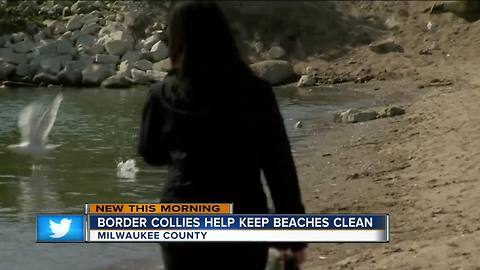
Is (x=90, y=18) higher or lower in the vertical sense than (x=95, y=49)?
higher

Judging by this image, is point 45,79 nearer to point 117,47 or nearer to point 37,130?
point 117,47

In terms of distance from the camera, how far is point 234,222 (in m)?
3.17

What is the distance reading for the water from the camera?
7633mm

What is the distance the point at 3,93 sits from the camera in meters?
21.1

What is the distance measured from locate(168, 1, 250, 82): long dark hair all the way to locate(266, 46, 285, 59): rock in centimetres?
2131

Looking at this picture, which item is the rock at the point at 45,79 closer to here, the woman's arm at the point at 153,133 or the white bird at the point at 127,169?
the white bird at the point at 127,169

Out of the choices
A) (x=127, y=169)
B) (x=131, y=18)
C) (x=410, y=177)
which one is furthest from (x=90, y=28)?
(x=410, y=177)

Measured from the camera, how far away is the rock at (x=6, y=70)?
23312 mm

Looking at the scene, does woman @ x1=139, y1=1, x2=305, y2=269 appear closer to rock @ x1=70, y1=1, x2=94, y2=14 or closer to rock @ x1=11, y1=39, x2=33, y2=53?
rock @ x1=11, y1=39, x2=33, y2=53

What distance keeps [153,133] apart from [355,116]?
482 inches

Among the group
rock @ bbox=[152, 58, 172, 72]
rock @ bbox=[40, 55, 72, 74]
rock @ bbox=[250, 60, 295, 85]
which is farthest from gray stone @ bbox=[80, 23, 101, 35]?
rock @ bbox=[250, 60, 295, 85]

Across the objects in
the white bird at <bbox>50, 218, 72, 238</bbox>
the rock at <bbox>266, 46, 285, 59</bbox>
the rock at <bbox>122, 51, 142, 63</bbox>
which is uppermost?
the white bird at <bbox>50, 218, 72, 238</bbox>

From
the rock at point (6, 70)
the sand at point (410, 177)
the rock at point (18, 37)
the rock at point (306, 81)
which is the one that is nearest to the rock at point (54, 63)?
the rock at point (6, 70)

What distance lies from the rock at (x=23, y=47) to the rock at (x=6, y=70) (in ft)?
4.28
